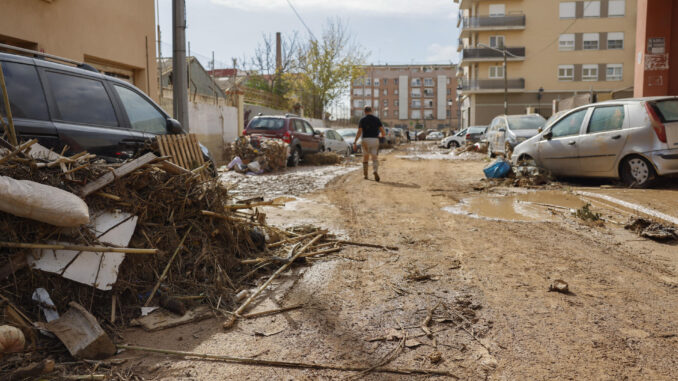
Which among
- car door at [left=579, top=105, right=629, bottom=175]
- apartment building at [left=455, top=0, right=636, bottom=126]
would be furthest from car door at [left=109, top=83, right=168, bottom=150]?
apartment building at [left=455, top=0, right=636, bottom=126]

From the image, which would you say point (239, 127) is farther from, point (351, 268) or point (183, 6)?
point (351, 268)

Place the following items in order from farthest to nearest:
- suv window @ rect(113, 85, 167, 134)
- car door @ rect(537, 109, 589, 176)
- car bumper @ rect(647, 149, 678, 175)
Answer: car door @ rect(537, 109, 589, 176), car bumper @ rect(647, 149, 678, 175), suv window @ rect(113, 85, 167, 134)

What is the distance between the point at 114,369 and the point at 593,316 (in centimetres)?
313

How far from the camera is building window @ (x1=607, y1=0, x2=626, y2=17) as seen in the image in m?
50.9

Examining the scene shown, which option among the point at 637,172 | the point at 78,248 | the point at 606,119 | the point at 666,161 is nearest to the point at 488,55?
the point at 606,119

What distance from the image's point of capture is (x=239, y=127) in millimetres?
22141

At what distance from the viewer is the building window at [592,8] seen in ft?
168

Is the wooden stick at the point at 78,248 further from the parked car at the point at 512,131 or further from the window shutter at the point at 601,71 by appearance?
the window shutter at the point at 601,71

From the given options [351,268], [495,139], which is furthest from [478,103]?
[351,268]

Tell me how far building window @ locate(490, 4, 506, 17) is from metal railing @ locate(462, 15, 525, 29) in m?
0.77

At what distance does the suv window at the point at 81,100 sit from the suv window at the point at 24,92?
180 millimetres

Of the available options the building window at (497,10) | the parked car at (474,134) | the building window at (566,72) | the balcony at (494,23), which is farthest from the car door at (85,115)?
the building window at (566,72)

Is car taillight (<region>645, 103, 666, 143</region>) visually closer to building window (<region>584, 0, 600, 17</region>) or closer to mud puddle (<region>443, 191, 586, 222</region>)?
mud puddle (<region>443, 191, 586, 222</region>)

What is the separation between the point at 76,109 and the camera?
210 inches
